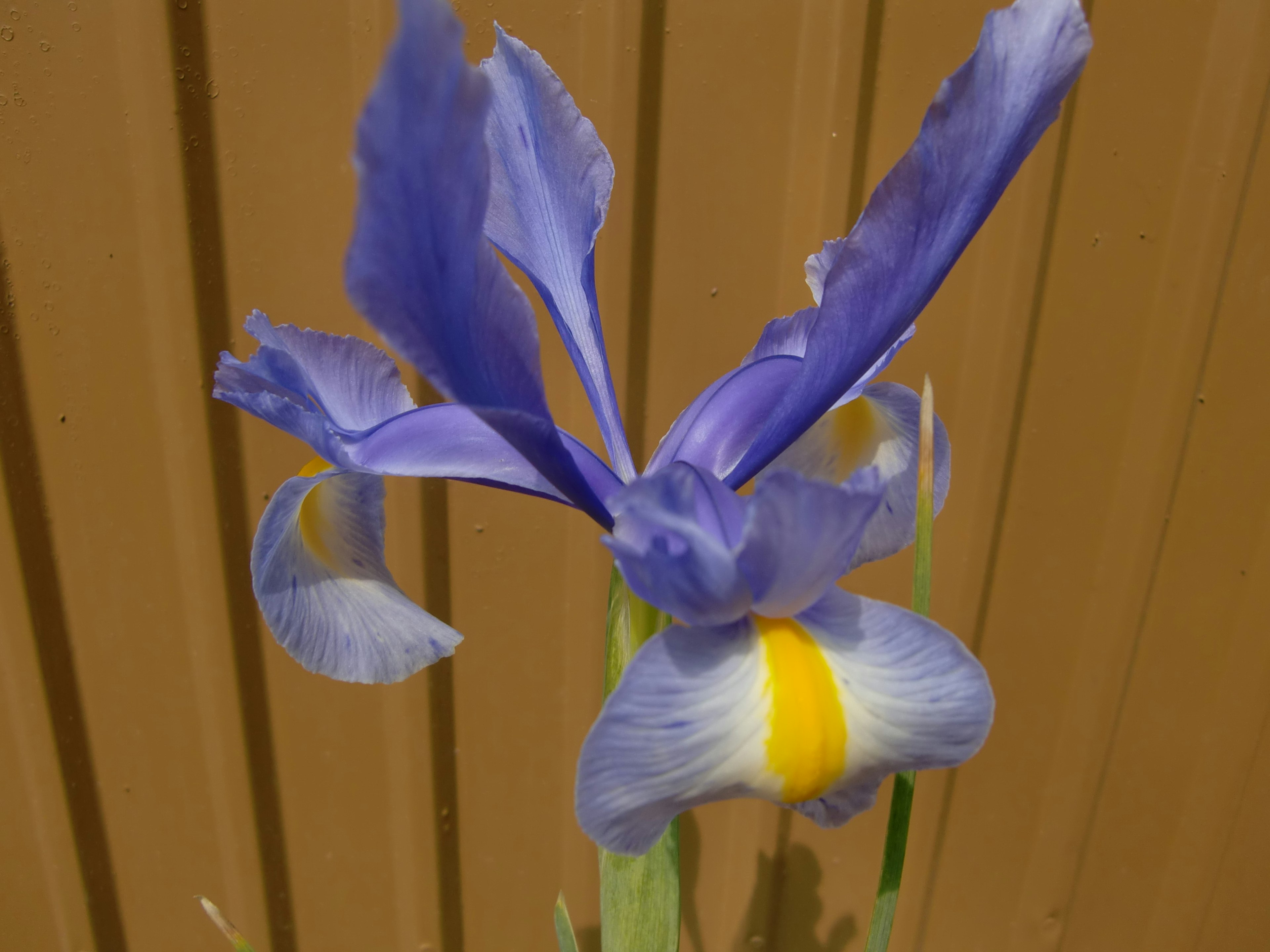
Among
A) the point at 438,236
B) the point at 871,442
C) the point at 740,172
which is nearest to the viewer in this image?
the point at 438,236

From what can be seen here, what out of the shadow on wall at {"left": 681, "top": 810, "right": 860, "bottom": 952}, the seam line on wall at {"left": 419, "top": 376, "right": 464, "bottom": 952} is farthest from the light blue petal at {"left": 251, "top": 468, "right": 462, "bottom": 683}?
the shadow on wall at {"left": 681, "top": 810, "right": 860, "bottom": 952}

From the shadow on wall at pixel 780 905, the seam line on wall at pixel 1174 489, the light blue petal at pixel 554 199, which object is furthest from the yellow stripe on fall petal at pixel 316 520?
the seam line on wall at pixel 1174 489

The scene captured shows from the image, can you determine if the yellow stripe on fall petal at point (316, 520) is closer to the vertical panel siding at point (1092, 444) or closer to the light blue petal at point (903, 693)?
the light blue petal at point (903, 693)

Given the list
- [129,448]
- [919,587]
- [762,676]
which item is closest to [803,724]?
[762,676]

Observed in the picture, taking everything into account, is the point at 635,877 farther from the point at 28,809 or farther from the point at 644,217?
the point at 28,809

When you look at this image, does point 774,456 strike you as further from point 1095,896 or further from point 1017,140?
point 1095,896

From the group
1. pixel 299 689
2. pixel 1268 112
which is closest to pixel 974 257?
pixel 1268 112
